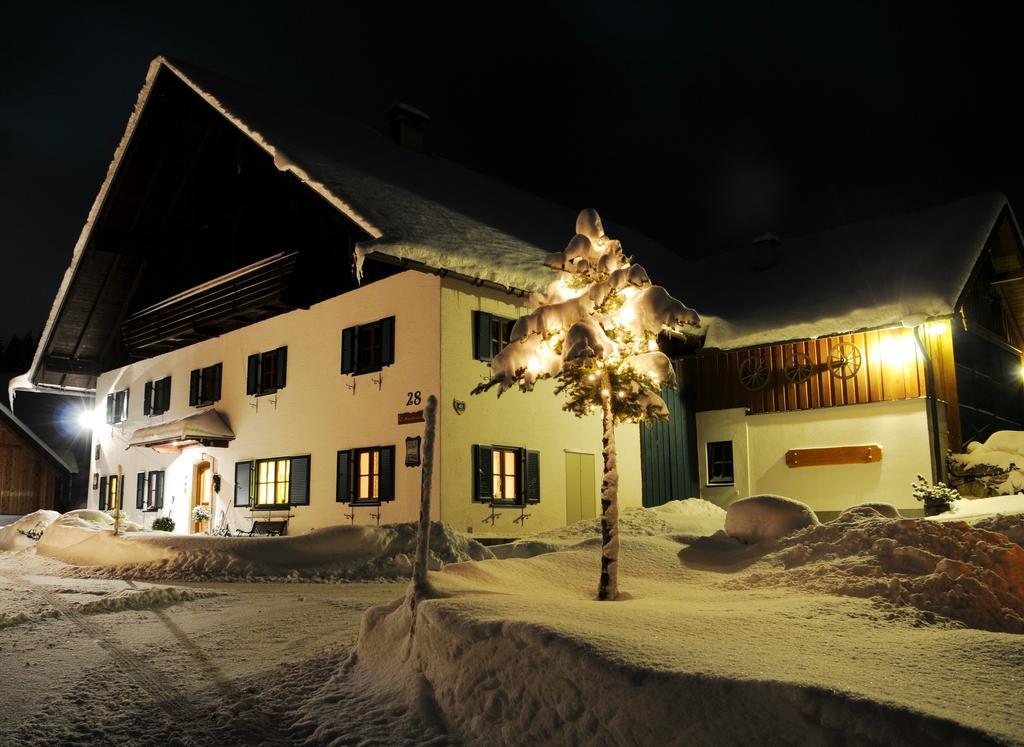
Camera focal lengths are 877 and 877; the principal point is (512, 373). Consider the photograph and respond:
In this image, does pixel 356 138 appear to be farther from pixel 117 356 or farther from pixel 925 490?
pixel 925 490

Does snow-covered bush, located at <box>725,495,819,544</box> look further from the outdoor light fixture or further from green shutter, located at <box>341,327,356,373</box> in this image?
the outdoor light fixture

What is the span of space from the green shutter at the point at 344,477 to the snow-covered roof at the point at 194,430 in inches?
182

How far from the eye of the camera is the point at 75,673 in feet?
21.4

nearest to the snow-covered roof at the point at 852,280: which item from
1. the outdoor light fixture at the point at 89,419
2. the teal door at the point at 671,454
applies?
the teal door at the point at 671,454

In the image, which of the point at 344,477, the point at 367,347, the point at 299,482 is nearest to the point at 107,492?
the point at 299,482

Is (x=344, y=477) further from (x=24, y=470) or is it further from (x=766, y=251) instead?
(x=24, y=470)

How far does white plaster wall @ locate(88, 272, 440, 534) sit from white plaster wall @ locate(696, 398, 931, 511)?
8347 millimetres

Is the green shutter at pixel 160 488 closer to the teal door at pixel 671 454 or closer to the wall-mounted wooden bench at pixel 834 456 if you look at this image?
the teal door at pixel 671 454

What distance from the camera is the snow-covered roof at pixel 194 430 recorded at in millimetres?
19953

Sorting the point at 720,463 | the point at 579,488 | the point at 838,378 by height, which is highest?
the point at 838,378

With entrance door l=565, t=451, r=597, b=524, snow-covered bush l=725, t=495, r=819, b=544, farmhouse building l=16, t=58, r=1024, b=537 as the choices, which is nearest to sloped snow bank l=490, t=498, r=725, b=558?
entrance door l=565, t=451, r=597, b=524

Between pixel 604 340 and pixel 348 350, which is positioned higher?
pixel 348 350

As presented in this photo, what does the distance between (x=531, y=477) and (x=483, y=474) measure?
128 centimetres

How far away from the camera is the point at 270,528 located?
18469 mm
